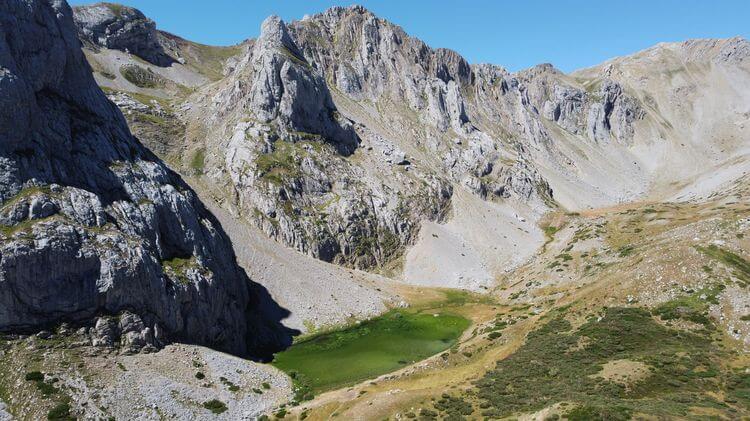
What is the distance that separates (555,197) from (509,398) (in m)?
153

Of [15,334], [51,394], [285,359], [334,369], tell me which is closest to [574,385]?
[334,369]

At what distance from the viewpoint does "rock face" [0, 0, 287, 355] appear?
53.5m

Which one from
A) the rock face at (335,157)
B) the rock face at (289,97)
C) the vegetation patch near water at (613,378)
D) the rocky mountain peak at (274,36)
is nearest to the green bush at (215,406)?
the vegetation patch near water at (613,378)

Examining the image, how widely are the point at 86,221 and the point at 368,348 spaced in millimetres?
48291

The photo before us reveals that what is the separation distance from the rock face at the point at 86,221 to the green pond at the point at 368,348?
10278 millimetres

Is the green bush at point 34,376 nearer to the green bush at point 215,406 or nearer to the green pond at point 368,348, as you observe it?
the green bush at point 215,406

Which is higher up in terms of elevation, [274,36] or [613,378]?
[274,36]

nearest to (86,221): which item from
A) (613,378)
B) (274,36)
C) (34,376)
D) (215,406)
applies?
(34,376)

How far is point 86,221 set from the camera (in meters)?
59.4

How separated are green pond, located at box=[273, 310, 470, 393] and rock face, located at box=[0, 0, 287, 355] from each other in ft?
33.7

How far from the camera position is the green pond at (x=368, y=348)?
227 ft

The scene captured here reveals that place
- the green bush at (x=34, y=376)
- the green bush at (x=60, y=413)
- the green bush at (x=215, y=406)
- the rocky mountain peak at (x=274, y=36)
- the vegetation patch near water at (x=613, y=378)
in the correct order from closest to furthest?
the vegetation patch near water at (x=613, y=378)
the green bush at (x=60, y=413)
the green bush at (x=34, y=376)
the green bush at (x=215, y=406)
the rocky mountain peak at (x=274, y=36)

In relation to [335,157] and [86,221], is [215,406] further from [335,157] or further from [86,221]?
[335,157]

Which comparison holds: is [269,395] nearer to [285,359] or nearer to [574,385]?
[285,359]
